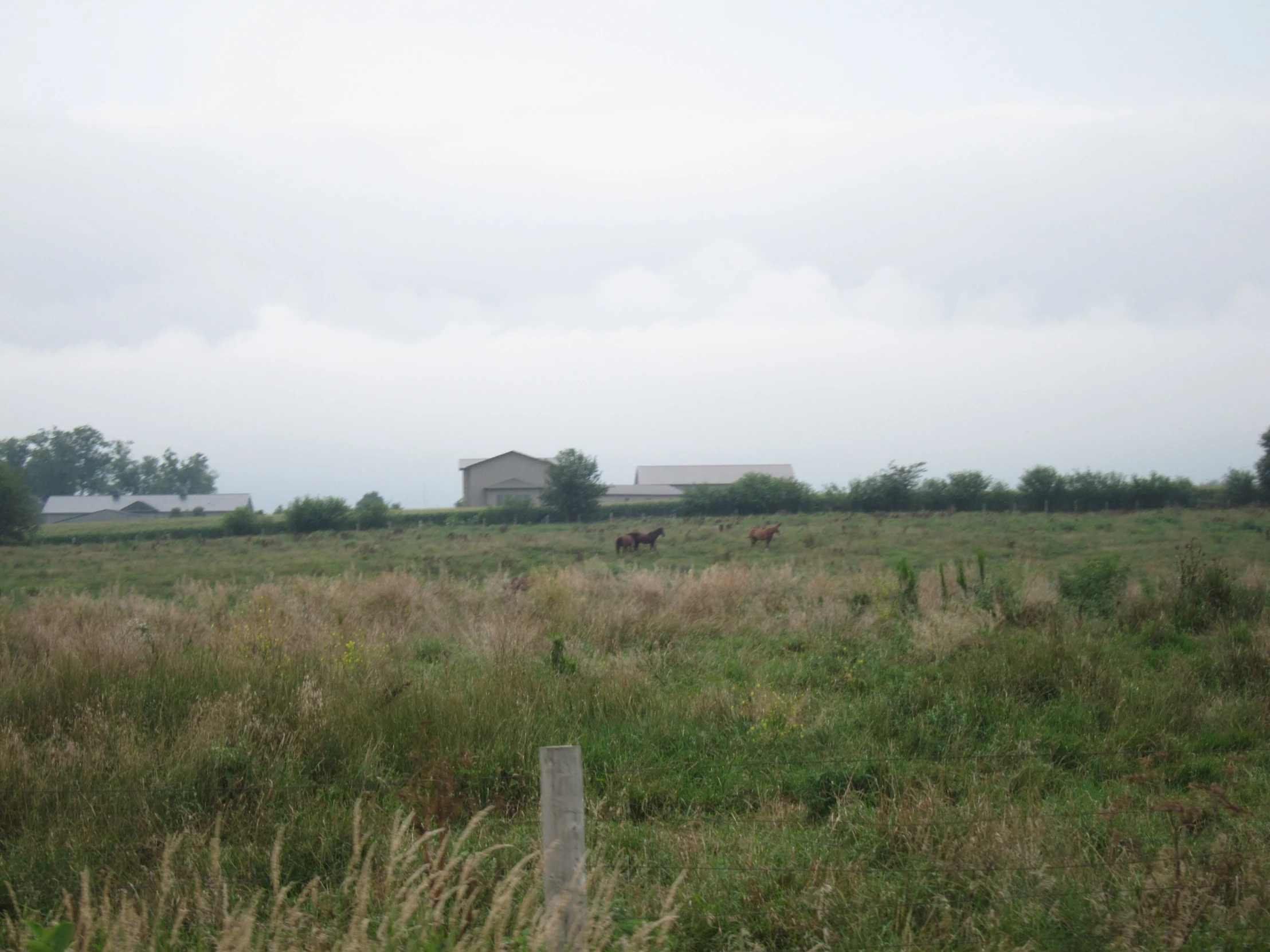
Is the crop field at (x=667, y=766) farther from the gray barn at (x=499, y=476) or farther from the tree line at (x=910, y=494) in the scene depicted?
the gray barn at (x=499, y=476)

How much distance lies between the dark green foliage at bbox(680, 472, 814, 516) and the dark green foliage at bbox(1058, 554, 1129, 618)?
1284 inches

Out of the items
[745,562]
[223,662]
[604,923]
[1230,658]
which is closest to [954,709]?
[1230,658]

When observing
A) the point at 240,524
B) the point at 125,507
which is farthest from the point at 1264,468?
the point at 125,507

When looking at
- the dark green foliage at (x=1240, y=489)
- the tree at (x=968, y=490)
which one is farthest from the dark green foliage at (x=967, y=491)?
the dark green foliage at (x=1240, y=489)

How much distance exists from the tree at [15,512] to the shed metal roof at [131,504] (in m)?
24.4

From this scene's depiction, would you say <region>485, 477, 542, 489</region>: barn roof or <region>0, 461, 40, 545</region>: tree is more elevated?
<region>485, 477, 542, 489</region>: barn roof

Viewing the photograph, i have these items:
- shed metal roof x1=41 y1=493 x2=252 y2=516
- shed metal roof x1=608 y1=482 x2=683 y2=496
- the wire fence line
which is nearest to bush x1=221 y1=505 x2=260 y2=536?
shed metal roof x1=41 y1=493 x2=252 y2=516

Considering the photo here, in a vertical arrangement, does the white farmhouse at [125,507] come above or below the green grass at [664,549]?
above

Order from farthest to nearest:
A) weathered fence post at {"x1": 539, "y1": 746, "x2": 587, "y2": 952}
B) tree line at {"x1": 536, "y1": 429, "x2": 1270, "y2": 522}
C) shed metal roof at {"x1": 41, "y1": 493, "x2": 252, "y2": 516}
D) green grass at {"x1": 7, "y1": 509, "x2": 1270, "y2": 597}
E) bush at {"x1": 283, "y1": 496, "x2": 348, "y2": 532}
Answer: shed metal roof at {"x1": 41, "y1": 493, "x2": 252, "y2": 516} → bush at {"x1": 283, "y1": 496, "x2": 348, "y2": 532} → tree line at {"x1": 536, "y1": 429, "x2": 1270, "y2": 522} → green grass at {"x1": 7, "y1": 509, "x2": 1270, "y2": 597} → weathered fence post at {"x1": 539, "y1": 746, "x2": 587, "y2": 952}

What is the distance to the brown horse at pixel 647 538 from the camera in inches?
1114

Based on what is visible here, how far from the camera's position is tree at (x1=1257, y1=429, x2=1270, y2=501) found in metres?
32.3

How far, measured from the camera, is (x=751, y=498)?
47.9 meters

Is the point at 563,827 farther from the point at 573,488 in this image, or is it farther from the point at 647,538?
the point at 573,488

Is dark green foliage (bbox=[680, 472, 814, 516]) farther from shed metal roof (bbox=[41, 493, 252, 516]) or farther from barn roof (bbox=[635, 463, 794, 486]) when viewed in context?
shed metal roof (bbox=[41, 493, 252, 516])
